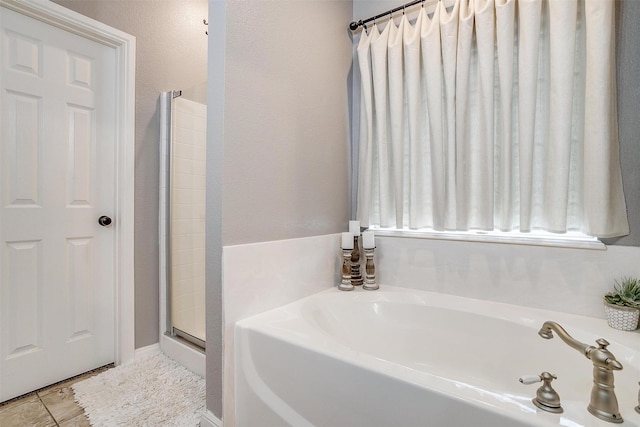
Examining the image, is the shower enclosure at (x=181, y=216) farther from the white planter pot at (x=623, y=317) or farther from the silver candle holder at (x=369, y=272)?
the white planter pot at (x=623, y=317)

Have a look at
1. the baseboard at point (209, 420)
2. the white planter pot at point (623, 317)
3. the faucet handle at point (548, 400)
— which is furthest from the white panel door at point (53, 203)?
the white planter pot at point (623, 317)

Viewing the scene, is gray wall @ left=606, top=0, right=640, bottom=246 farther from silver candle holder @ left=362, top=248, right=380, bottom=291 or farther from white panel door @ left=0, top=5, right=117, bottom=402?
white panel door @ left=0, top=5, right=117, bottom=402

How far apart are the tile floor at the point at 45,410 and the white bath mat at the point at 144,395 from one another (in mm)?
38

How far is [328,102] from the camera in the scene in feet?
5.52

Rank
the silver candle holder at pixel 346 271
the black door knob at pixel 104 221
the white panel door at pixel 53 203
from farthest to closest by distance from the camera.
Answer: the black door knob at pixel 104 221
the silver candle holder at pixel 346 271
the white panel door at pixel 53 203

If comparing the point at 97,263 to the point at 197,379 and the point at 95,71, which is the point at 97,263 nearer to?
the point at 197,379

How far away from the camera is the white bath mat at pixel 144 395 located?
53.0 inches

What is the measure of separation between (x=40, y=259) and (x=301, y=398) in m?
1.62

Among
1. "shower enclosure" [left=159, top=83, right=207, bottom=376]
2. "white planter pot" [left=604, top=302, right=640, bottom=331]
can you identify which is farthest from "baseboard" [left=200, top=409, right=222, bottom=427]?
"white planter pot" [left=604, top=302, right=640, bottom=331]

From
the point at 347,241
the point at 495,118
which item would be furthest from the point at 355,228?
the point at 495,118

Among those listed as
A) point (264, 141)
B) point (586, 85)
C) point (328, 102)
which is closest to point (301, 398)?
point (264, 141)

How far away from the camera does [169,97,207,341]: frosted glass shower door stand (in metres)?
1.97

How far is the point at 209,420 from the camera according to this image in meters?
1.26

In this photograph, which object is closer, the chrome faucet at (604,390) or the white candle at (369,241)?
the chrome faucet at (604,390)
